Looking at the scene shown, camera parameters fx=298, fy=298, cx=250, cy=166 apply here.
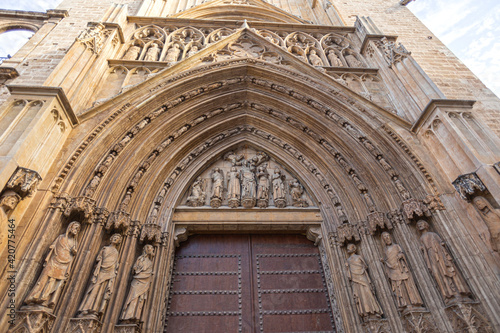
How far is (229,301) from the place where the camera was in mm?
5195

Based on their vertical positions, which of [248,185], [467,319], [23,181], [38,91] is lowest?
[467,319]

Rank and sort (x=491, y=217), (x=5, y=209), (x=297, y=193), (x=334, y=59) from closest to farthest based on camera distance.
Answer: (x=5, y=209) → (x=491, y=217) → (x=297, y=193) → (x=334, y=59)

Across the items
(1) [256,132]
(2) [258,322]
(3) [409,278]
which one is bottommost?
(2) [258,322]

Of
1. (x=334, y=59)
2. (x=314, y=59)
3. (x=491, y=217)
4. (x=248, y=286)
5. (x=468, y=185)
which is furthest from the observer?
(x=334, y=59)

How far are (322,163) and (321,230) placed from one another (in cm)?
157

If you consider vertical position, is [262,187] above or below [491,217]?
above

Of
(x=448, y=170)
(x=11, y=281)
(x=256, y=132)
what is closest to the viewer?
(x=11, y=281)

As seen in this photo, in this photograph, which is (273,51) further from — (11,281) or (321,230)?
(11,281)

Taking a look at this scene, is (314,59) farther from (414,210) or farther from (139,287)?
(139,287)

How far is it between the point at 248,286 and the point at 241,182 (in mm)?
2218

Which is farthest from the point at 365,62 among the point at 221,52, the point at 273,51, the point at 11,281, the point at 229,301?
the point at 11,281

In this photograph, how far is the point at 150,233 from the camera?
Answer: 207 inches

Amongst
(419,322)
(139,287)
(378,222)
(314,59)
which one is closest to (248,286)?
(139,287)

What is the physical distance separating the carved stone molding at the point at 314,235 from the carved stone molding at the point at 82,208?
13.1ft
